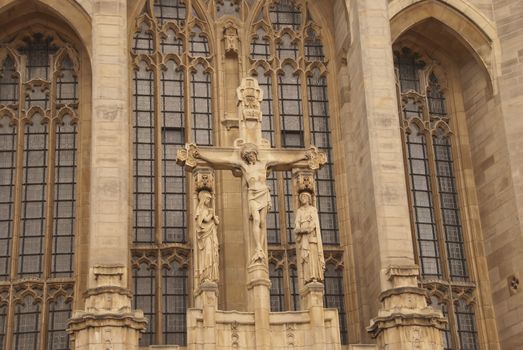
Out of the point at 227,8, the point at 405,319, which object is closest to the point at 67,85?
the point at 227,8

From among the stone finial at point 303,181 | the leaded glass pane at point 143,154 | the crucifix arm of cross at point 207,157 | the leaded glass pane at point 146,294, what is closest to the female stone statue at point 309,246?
the stone finial at point 303,181

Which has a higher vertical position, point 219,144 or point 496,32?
point 496,32

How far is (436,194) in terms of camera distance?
88.8 ft

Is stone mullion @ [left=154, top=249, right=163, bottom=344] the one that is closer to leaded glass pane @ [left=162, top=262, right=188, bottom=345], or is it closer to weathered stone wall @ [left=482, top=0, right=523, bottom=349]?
leaded glass pane @ [left=162, top=262, right=188, bottom=345]

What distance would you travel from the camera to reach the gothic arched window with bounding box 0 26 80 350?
24406 mm

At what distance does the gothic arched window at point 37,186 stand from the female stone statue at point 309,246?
19.6ft

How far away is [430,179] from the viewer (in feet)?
89.6

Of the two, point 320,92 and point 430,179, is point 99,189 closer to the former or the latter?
point 320,92

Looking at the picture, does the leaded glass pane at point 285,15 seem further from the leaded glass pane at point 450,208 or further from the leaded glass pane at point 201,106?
the leaded glass pane at point 450,208

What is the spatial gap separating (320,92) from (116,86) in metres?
6.16

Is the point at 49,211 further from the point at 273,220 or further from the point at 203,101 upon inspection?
the point at 273,220

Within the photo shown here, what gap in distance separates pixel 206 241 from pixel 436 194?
8021 mm

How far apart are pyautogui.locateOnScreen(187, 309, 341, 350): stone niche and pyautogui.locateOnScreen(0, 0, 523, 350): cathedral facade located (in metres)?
0.05

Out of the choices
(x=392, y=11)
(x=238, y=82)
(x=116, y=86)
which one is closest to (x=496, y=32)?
(x=392, y=11)
